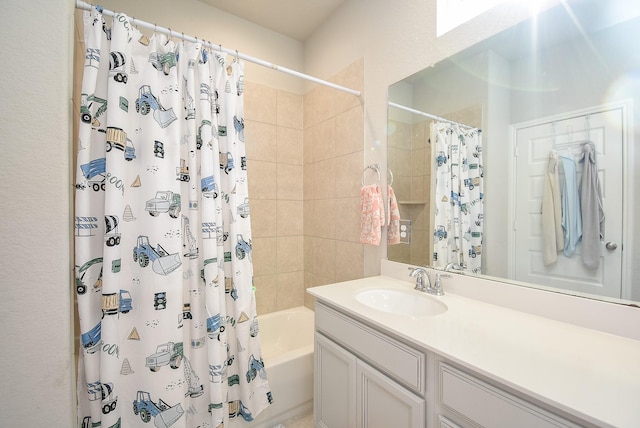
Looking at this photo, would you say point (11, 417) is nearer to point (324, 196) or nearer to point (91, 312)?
point (91, 312)

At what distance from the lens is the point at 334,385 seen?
1245mm

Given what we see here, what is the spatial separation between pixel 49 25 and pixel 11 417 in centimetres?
118

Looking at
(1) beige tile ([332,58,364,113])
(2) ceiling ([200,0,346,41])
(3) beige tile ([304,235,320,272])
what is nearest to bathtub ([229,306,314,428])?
(3) beige tile ([304,235,320,272])

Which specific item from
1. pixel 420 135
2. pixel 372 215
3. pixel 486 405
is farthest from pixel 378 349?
pixel 420 135

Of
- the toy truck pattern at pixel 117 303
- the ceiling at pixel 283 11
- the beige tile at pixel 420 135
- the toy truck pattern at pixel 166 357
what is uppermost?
the ceiling at pixel 283 11

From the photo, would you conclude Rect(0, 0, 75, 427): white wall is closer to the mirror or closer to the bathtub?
the bathtub

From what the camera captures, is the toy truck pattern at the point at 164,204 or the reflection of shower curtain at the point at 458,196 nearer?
the toy truck pattern at the point at 164,204

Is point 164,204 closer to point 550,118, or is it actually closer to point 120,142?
point 120,142

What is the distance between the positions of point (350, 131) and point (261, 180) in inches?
34.2

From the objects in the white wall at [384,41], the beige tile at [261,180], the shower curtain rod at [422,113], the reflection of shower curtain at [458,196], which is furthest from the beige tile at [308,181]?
the reflection of shower curtain at [458,196]

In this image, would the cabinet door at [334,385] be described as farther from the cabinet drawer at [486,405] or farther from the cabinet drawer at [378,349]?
the cabinet drawer at [486,405]

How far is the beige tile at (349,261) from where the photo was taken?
184 centimetres

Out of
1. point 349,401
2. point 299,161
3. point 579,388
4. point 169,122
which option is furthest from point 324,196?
point 579,388

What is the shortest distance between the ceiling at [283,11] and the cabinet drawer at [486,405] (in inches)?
94.0
